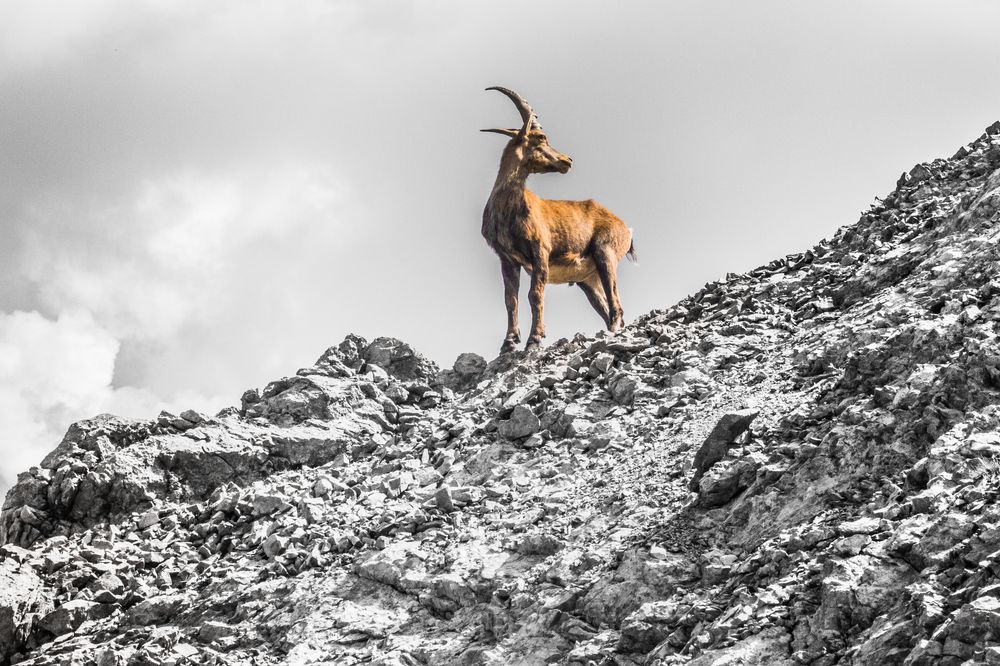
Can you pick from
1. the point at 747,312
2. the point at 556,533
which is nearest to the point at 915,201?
the point at 747,312

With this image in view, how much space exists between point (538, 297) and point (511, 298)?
1.88 ft

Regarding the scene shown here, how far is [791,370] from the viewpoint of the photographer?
499 inches

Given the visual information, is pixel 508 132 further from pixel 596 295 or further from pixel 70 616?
pixel 70 616

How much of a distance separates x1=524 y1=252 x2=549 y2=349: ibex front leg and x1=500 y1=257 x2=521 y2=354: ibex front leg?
0.30 metres

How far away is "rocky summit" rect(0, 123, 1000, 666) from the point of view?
7758 mm

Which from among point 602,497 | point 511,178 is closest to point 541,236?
point 511,178

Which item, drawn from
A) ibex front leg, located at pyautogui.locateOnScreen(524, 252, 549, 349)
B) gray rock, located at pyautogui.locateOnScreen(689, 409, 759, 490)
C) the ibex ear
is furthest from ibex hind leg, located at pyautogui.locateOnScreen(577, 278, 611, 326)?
gray rock, located at pyautogui.locateOnScreen(689, 409, 759, 490)

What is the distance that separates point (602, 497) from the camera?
1118cm

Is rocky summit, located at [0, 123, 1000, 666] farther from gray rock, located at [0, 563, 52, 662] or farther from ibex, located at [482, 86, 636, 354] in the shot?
ibex, located at [482, 86, 636, 354]

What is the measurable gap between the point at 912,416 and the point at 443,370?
925 cm

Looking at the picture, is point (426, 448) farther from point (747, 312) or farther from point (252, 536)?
point (747, 312)

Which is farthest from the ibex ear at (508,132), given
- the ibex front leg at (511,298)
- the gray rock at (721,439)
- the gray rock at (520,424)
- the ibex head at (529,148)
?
the gray rock at (721,439)

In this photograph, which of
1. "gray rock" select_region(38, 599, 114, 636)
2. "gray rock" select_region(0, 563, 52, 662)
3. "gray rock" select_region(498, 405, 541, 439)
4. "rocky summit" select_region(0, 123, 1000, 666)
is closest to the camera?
"rocky summit" select_region(0, 123, 1000, 666)

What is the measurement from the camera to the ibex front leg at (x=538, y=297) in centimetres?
1764
